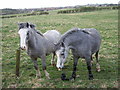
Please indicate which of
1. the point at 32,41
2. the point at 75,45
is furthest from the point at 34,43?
the point at 75,45

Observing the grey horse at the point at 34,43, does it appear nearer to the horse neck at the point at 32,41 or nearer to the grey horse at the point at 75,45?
the horse neck at the point at 32,41

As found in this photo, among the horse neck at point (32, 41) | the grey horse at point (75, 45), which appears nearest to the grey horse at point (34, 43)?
the horse neck at point (32, 41)

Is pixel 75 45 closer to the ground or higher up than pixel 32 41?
closer to the ground

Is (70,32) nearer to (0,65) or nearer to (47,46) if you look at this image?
(47,46)

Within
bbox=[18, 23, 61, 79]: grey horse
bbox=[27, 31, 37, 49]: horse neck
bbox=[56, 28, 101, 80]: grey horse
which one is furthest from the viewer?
bbox=[27, 31, 37, 49]: horse neck

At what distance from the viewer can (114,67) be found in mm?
9883

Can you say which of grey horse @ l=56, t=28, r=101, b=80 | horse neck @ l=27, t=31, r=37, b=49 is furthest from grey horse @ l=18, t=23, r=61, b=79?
grey horse @ l=56, t=28, r=101, b=80

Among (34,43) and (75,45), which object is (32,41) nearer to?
(34,43)

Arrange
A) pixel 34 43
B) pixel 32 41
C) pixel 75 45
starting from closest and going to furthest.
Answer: pixel 75 45, pixel 32 41, pixel 34 43

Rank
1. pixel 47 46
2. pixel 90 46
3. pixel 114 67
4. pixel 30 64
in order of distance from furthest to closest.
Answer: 1. pixel 30 64
2. pixel 114 67
3. pixel 47 46
4. pixel 90 46

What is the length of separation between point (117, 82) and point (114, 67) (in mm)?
2128

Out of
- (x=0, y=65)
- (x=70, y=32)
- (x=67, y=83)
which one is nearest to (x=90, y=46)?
(x=70, y=32)

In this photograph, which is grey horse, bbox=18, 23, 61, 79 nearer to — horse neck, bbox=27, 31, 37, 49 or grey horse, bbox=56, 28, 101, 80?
horse neck, bbox=27, 31, 37, 49

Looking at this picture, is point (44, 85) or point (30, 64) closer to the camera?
point (44, 85)
